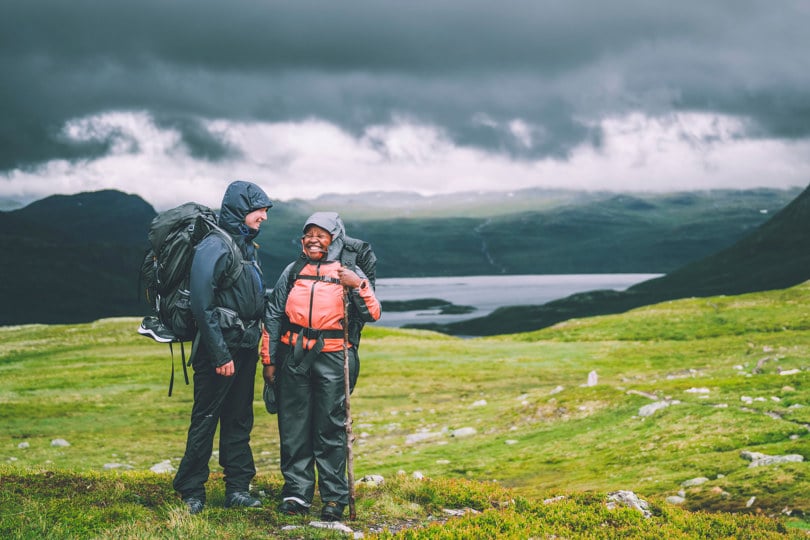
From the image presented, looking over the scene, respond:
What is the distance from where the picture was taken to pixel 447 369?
159ft

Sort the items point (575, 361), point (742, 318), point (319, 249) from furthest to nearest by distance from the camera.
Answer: point (742, 318) → point (575, 361) → point (319, 249)

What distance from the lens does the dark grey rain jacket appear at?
9.69 m

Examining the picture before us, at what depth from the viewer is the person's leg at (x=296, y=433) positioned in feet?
34.4

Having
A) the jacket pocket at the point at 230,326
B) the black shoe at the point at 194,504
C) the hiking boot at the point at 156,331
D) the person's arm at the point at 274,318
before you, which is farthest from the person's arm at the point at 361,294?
the black shoe at the point at 194,504

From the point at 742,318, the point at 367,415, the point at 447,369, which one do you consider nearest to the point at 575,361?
the point at 447,369

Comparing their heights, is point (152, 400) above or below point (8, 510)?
below

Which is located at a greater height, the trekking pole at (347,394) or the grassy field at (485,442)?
the trekking pole at (347,394)

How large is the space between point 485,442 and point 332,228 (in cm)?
1495

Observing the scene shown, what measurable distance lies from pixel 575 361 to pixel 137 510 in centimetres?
4490

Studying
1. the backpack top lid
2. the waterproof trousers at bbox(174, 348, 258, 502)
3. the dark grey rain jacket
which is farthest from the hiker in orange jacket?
the backpack top lid

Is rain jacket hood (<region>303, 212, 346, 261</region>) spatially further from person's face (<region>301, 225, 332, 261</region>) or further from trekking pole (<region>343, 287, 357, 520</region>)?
trekking pole (<region>343, 287, 357, 520</region>)

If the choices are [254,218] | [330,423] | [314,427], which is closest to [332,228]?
[254,218]

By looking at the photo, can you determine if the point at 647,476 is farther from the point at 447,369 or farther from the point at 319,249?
the point at 447,369

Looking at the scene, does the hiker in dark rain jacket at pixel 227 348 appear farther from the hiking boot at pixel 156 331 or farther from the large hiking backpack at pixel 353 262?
the large hiking backpack at pixel 353 262
